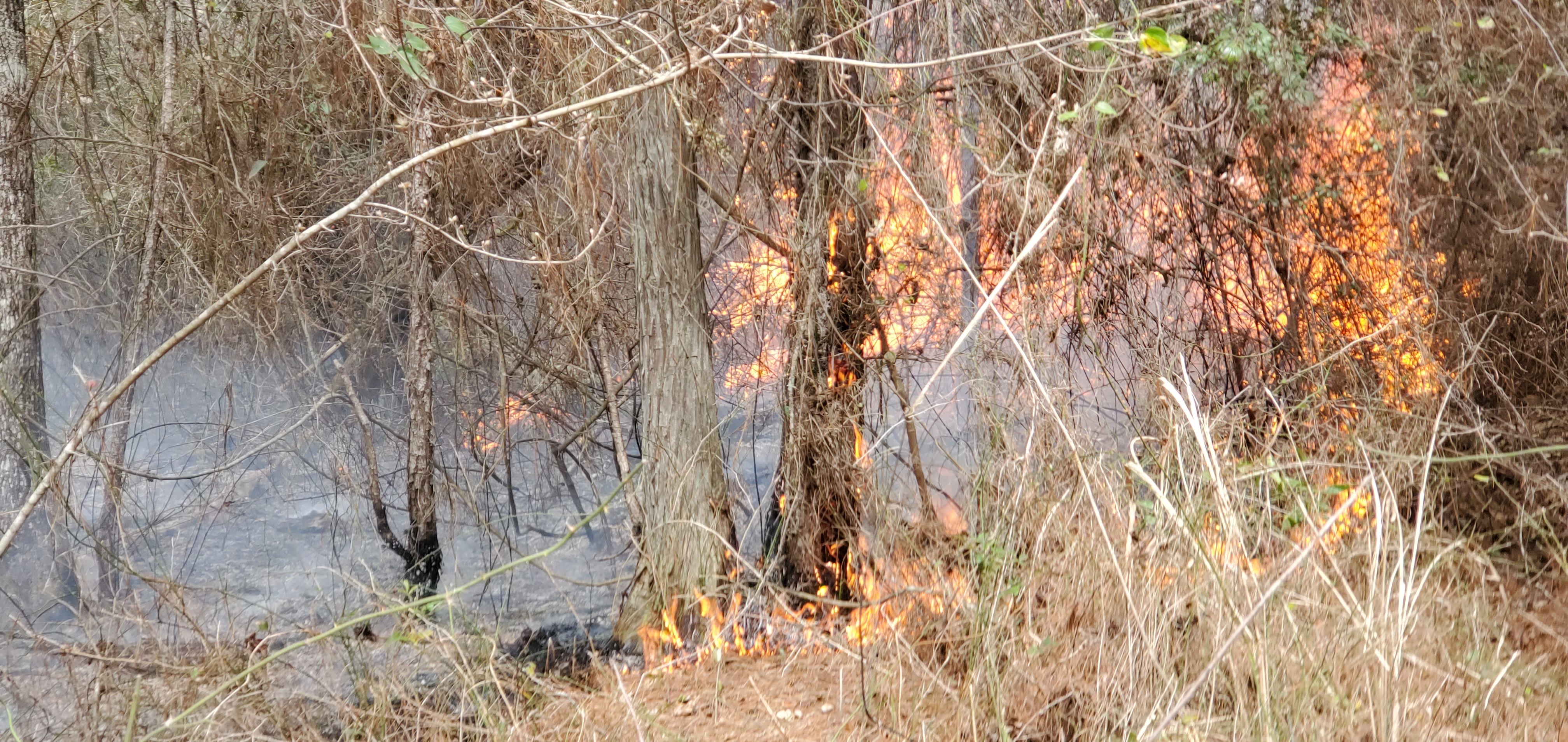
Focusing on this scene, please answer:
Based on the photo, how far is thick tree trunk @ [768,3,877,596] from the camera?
5375 mm

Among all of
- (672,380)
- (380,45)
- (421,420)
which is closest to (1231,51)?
(672,380)

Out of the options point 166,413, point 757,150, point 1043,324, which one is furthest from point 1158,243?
point 166,413

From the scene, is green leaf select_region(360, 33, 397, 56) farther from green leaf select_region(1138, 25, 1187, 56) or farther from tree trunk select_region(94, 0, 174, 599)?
tree trunk select_region(94, 0, 174, 599)

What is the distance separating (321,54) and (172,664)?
4.15m

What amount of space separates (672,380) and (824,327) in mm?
882

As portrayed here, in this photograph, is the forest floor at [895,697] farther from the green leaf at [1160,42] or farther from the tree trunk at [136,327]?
the tree trunk at [136,327]

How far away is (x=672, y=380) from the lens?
5.50m

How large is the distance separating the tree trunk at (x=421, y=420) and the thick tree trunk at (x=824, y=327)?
285 centimetres

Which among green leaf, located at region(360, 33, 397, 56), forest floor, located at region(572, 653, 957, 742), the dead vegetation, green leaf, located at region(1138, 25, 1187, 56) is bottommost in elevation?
forest floor, located at region(572, 653, 957, 742)

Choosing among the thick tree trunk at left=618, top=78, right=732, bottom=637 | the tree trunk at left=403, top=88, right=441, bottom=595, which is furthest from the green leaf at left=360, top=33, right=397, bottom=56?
the tree trunk at left=403, top=88, right=441, bottom=595

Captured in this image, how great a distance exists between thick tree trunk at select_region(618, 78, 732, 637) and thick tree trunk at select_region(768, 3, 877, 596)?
17.5 inches

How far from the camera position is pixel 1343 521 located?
344 cm

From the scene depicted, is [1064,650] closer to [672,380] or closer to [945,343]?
[945,343]

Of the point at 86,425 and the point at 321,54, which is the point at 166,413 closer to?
the point at 321,54
